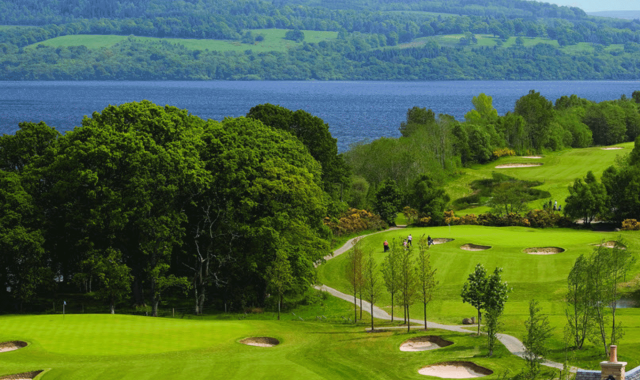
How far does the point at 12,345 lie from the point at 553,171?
98203 millimetres

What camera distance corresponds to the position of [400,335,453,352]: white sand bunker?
42219 mm

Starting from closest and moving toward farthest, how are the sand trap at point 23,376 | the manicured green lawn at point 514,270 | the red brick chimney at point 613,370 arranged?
the red brick chimney at point 613,370, the sand trap at point 23,376, the manicured green lawn at point 514,270

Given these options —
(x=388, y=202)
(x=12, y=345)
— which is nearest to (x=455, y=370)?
(x=12, y=345)

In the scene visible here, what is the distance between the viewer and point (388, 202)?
3583 inches

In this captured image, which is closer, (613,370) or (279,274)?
(613,370)

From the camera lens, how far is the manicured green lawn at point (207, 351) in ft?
119

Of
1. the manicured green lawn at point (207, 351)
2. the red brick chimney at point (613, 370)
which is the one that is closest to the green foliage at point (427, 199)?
the manicured green lawn at point (207, 351)

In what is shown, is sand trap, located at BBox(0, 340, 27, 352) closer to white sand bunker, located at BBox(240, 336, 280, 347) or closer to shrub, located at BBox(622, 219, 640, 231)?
white sand bunker, located at BBox(240, 336, 280, 347)

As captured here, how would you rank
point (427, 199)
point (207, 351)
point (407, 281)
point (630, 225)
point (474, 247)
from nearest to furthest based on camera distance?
point (207, 351) < point (407, 281) < point (474, 247) < point (630, 225) < point (427, 199)

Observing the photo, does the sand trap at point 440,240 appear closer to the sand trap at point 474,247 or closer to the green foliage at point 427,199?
the sand trap at point 474,247

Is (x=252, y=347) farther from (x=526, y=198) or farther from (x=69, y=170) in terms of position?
(x=526, y=198)

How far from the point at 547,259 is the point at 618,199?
86.0ft

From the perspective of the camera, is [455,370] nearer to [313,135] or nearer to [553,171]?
[313,135]

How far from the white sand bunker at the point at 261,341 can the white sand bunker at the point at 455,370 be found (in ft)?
34.5
